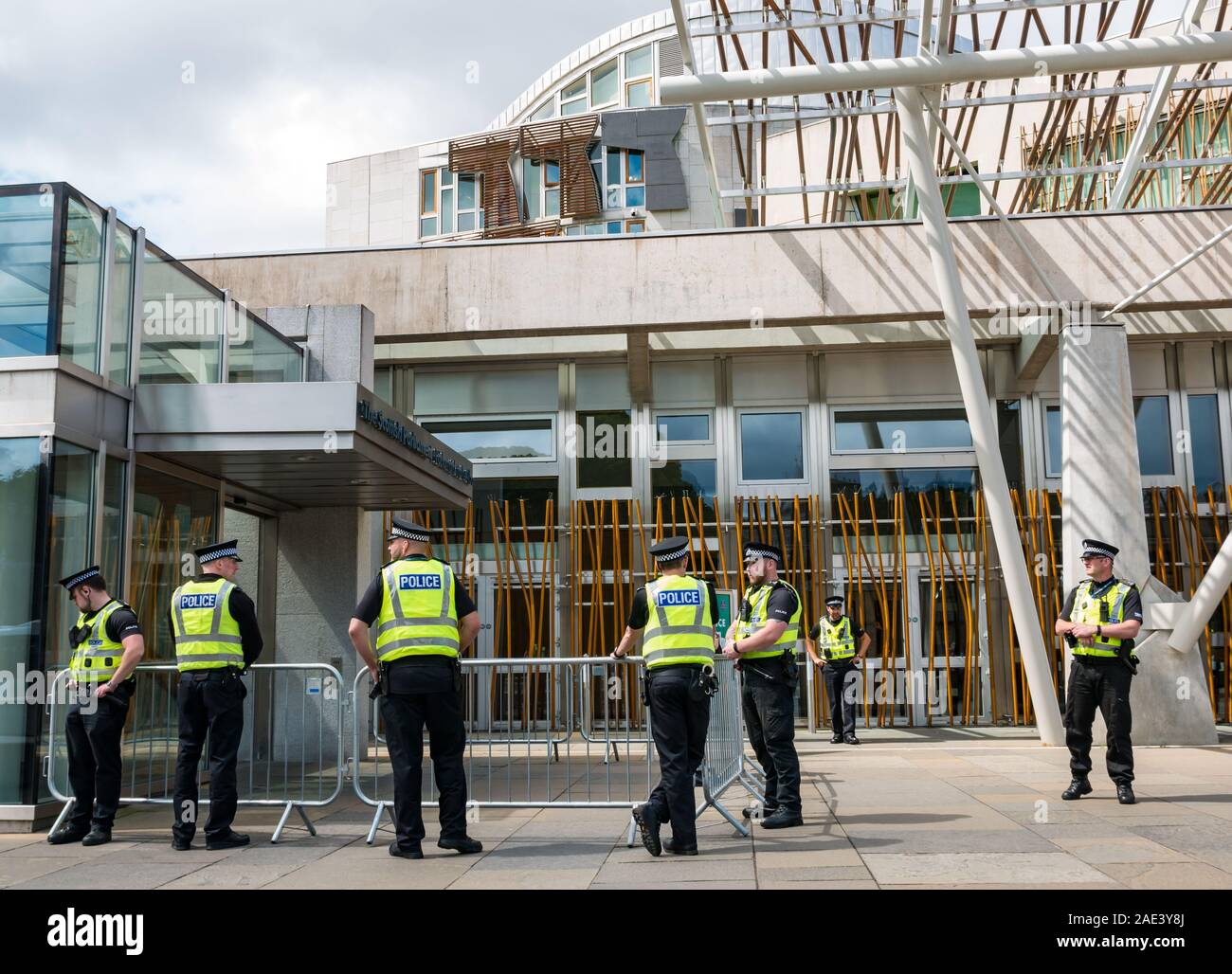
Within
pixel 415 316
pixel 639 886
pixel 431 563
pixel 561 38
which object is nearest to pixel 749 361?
pixel 415 316

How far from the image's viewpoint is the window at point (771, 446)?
17.4m

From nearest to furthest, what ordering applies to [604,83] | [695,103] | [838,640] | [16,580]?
[16,580], [695,103], [838,640], [604,83]

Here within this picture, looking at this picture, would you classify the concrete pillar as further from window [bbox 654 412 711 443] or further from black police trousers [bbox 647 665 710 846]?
black police trousers [bbox 647 665 710 846]

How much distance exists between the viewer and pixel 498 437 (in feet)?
58.8

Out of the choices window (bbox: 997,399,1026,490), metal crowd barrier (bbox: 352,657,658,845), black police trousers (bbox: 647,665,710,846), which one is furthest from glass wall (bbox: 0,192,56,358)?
window (bbox: 997,399,1026,490)

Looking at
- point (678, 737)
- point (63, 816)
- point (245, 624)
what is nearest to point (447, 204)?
point (245, 624)

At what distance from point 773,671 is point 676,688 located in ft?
3.74

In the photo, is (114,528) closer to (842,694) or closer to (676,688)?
(676,688)

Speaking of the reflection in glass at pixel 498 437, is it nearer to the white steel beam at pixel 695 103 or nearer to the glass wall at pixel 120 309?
the white steel beam at pixel 695 103

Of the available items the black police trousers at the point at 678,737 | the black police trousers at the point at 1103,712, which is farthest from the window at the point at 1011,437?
the black police trousers at the point at 678,737

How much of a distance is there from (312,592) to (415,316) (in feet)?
17.2

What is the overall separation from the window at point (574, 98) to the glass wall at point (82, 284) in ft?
98.6

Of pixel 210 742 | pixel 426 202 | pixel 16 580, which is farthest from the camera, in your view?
pixel 426 202
